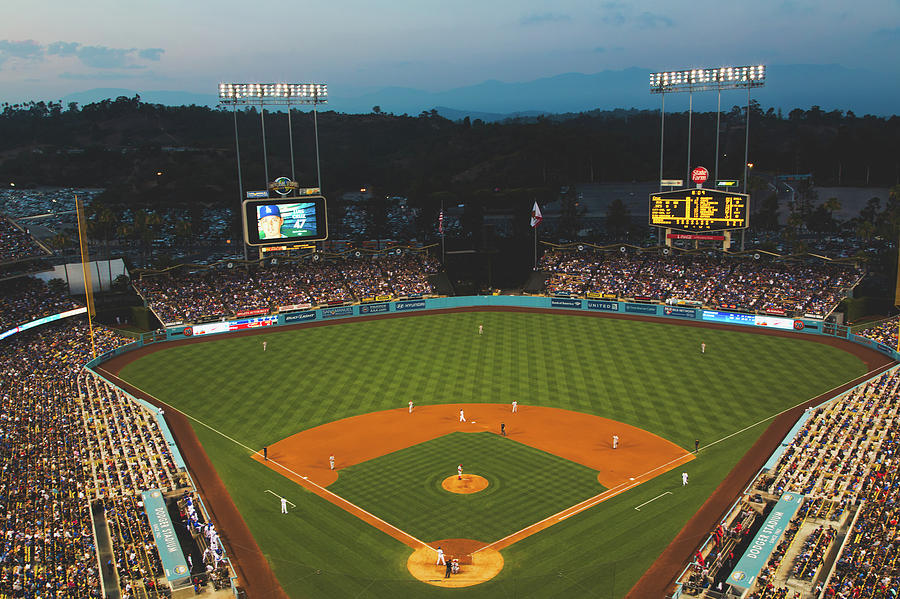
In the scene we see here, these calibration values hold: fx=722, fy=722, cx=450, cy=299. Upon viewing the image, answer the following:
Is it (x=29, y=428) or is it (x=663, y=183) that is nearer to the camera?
(x=29, y=428)

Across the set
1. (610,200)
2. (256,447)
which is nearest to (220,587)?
(256,447)

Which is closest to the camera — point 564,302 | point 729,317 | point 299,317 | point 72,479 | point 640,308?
point 72,479

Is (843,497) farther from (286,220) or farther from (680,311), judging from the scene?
(286,220)

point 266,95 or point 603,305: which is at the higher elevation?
point 266,95

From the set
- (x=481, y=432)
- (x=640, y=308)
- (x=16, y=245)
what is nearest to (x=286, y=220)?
(x=16, y=245)

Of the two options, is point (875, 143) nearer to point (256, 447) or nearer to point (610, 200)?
point (610, 200)

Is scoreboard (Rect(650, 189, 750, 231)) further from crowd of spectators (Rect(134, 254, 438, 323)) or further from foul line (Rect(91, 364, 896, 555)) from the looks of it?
foul line (Rect(91, 364, 896, 555))
